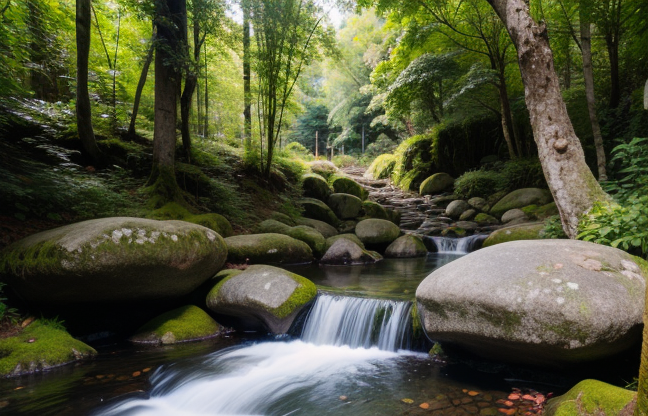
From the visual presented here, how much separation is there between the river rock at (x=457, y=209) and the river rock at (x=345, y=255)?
5.21 meters

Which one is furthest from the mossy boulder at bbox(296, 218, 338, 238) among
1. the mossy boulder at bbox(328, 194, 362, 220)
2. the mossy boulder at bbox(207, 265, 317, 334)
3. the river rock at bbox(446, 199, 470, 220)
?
the mossy boulder at bbox(207, 265, 317, 334)

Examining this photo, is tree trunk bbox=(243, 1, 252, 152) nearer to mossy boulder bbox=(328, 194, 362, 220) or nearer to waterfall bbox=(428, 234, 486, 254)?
mossy boulder bbox=(328, 194, 362, 220)

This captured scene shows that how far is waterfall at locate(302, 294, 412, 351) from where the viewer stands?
4277 millimetres

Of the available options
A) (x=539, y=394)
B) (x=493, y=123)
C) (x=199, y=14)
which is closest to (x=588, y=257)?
(x=539, y=394)

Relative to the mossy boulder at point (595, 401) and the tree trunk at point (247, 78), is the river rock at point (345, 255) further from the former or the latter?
the mossy boulder at point (595, 401)

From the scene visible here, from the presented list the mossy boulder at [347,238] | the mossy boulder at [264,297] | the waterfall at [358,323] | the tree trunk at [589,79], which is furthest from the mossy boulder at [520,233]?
the mossy boulder at [264,297]

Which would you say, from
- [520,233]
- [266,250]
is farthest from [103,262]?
[520,233]

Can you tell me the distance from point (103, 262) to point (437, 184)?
46.3 feet

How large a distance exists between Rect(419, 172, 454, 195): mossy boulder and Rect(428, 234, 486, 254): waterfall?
592 cm

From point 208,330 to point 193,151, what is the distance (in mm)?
6114

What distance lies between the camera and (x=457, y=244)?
9727 mm

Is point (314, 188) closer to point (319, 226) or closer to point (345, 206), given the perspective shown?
point (345, 206)

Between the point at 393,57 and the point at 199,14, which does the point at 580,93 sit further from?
the point at 199,14

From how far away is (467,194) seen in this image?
13.5 metres
